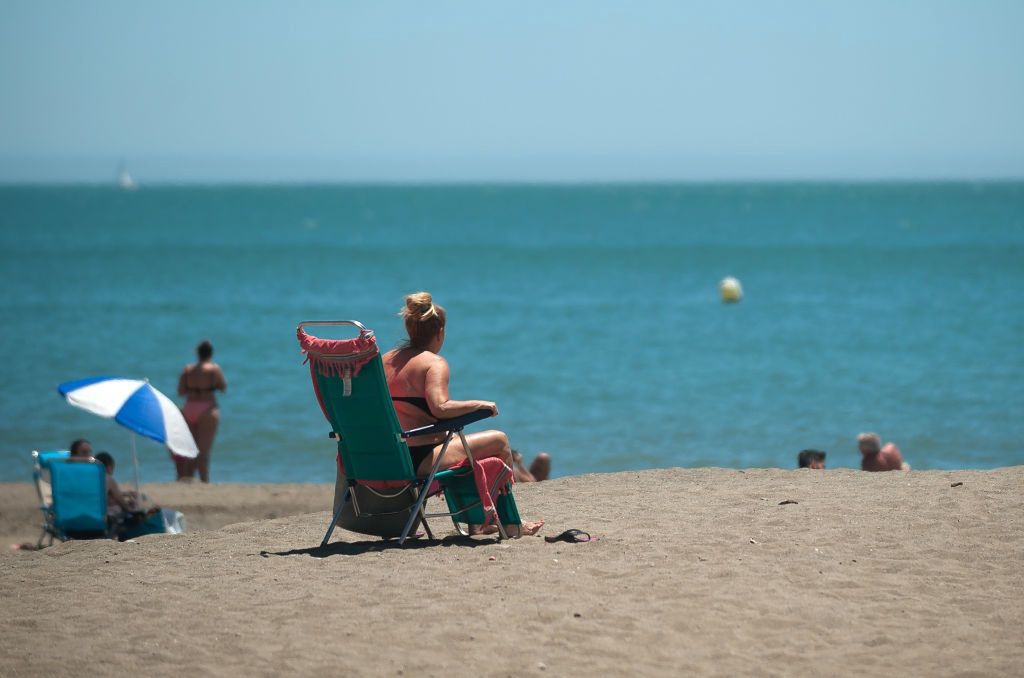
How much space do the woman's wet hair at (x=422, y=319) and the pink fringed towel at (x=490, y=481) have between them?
65 centimetres

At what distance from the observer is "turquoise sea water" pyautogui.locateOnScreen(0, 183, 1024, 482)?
51.9 ft

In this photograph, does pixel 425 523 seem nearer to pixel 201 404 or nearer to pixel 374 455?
pixel 374 455

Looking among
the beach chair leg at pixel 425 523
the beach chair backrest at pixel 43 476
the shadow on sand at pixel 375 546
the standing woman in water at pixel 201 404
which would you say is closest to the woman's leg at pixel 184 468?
the standing woman in water at pixel 201 404

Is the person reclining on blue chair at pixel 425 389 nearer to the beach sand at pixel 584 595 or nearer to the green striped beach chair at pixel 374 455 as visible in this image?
the green striped beach chair at pixel 374 455

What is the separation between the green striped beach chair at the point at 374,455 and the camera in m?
5.63

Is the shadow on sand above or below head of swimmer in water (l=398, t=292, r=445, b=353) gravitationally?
below

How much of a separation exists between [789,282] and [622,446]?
29268mm

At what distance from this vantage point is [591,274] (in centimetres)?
4753

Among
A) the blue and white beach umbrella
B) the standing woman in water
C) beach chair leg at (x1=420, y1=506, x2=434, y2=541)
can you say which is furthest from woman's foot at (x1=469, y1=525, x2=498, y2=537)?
the standing woman in water

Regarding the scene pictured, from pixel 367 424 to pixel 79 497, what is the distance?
3.73 metres

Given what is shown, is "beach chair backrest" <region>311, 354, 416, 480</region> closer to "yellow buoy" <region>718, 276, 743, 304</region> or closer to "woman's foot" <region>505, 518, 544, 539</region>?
"woman's foot" <region>505, 518, 544, 539</region>

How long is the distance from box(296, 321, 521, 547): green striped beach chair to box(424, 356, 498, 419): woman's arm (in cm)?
4

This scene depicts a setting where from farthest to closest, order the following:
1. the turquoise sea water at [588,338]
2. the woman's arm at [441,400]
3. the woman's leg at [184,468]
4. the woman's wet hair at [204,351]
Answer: the turquoise sea water at [588,338] < the woman's leg at [184,468] < the woman's wet hair at [204,351] < the woman's arm at [441,400]

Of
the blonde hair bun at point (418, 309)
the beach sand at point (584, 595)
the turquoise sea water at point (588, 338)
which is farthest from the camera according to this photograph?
the turquoise sea water at point (588, 338)
